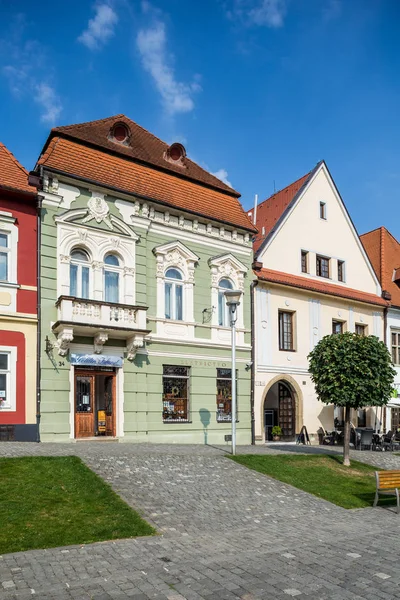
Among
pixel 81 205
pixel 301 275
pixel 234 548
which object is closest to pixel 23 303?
pixel 81 205

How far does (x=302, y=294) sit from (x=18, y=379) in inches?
556

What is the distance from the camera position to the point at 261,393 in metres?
24.7

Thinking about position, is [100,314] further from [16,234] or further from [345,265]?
[345,265]

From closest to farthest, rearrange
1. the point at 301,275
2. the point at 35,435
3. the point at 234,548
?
the point at 234,548, the point at 35,435, the point at 301,275

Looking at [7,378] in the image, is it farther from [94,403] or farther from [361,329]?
Answer: [361,329]

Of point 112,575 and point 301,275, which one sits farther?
point 301,275

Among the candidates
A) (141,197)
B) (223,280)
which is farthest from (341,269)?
(141,197)

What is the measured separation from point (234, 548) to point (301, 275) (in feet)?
64.7

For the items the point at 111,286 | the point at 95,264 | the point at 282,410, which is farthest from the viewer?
the point at 282,410

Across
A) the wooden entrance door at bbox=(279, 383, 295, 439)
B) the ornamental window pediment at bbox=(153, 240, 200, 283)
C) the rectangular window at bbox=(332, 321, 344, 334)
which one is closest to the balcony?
the ornamental window pediment at bbox=(153, 240, 200, 283)

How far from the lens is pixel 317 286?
2797cm

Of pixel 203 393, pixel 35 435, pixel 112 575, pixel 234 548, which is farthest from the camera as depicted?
pixel 203 393

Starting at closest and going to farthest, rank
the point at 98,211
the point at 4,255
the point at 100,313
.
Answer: the point at 4,255 → the point at 100,313 → the point at 98,211

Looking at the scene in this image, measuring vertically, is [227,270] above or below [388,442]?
above
